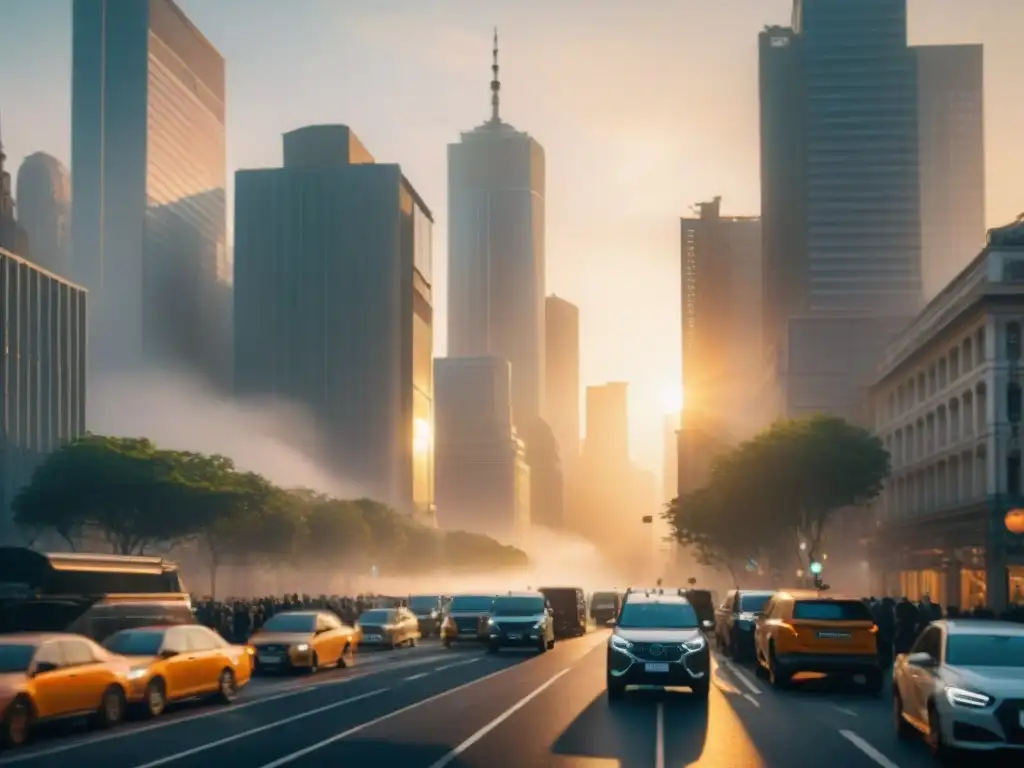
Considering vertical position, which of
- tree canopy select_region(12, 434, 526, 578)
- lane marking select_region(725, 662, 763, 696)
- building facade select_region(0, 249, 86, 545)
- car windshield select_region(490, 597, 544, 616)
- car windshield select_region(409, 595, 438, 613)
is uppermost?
building facade select_region(0, 249, 86, 545)

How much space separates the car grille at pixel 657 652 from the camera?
1059 inches

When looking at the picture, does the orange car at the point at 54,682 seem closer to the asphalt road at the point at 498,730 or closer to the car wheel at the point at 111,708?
the car wheel at the point at 111,708

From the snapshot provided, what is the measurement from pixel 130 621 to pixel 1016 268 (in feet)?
184

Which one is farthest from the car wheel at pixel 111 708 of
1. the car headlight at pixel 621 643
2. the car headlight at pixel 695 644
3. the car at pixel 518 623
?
the car at pixel 518 623

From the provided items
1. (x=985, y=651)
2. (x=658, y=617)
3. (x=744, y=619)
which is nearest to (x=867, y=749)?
(x=985, y=651)

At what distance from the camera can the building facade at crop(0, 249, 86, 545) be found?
115188mm

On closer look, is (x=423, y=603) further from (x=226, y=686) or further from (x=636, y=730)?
(x=636, y=730)

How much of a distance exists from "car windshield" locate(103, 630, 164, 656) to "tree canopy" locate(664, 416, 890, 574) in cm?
6415

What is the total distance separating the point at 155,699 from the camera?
24781 millimetres

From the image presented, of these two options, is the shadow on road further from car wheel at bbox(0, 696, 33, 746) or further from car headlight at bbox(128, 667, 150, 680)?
car wheel at bbox(0, 696, 33, 746)

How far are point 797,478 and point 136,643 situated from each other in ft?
230

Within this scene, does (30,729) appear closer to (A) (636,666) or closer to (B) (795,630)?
(A) (636,666)

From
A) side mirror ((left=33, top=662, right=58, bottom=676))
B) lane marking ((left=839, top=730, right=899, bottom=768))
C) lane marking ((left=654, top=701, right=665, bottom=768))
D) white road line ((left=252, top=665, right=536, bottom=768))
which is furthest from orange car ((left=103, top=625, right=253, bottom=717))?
lane marking ((left=839, top=730, right=899, bottom=768))

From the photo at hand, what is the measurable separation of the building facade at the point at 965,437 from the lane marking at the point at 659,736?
132 ft
